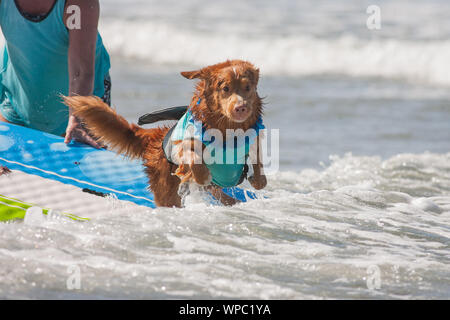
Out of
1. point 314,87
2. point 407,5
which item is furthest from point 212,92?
point 407,5

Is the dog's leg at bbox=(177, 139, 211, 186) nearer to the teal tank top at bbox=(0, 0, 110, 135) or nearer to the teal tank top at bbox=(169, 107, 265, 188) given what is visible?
the teal tank top at bbox=(169, 107, 265, 188)

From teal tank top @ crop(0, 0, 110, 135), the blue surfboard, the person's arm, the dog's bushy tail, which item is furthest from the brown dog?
teal tank top @ crop(0, 0, 110, 135)

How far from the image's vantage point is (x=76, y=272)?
313cm

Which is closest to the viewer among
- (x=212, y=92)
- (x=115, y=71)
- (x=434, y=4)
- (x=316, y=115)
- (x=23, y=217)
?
(x=212, y=92)

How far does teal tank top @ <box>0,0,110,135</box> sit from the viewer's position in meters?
4.41

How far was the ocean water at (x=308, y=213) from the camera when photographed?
3148 mm

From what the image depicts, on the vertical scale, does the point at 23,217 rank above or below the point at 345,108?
below

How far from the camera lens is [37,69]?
4.62m

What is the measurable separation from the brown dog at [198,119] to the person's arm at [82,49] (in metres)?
0.37

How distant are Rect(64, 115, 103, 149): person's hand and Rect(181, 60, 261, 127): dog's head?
1.04m

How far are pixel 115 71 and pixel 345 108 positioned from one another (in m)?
4.53

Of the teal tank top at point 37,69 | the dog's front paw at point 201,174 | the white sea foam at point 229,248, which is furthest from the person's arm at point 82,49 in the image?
the dog's front paw at point 201,174

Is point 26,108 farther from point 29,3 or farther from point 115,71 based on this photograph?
point 115,71

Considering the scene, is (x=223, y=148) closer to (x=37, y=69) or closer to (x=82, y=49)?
(x=82, y=49)
